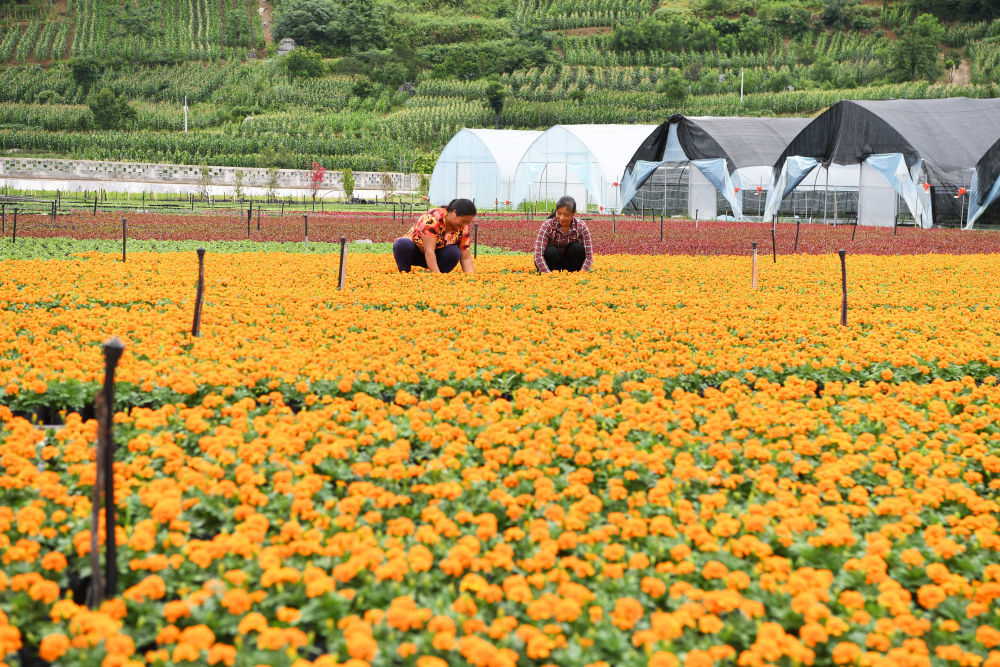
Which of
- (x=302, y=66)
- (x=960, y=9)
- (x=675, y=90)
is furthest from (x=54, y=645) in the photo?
(x=960, y=9)

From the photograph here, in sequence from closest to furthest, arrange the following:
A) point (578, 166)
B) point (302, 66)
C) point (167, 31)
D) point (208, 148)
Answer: point (578, 166), point (208, 148), point (302, 66), point (167, 31)

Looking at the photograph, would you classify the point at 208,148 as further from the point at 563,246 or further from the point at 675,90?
the point at 563,246

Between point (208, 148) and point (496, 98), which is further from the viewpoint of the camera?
point (496, 98)

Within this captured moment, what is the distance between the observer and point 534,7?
11481cm

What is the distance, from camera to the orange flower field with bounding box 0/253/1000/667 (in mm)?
2930

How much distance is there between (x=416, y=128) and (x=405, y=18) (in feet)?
176

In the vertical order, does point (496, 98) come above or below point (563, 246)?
above

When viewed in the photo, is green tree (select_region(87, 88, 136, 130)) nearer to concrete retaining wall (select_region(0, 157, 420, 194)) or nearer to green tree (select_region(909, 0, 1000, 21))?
concrete retaining wall (select_region(0, 157, 420, 194))

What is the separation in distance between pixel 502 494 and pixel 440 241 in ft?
26.8

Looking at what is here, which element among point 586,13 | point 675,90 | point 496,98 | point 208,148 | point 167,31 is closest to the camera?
point 208,148

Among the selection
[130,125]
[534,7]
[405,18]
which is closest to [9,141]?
[130,125]

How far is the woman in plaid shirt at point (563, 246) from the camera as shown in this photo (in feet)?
39.8

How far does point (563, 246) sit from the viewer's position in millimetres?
12617

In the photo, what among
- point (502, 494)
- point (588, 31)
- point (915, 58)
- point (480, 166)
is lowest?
point (502, 494)
